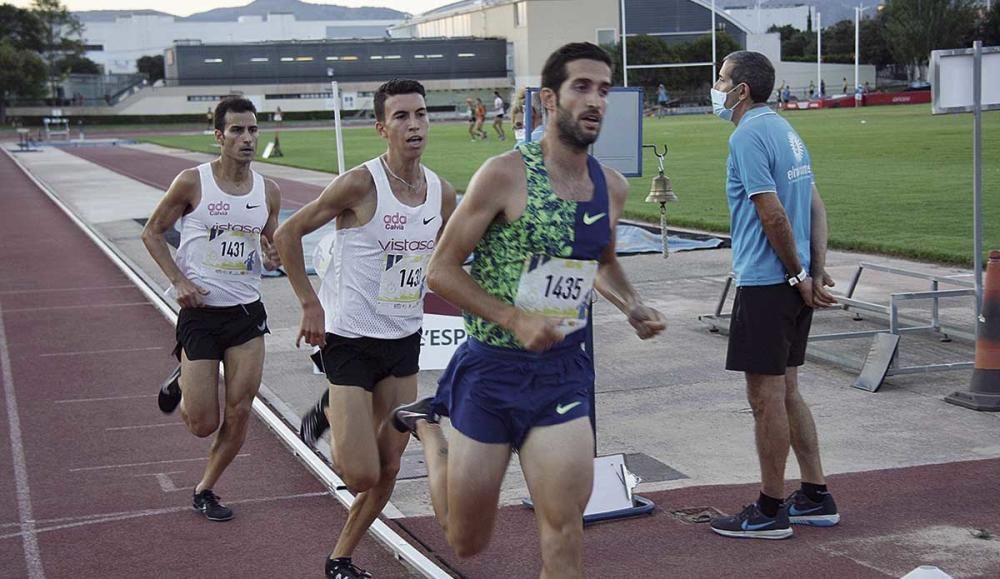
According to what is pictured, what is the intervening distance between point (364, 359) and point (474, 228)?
1453mm

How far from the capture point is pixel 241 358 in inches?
263

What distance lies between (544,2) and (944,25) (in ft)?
101

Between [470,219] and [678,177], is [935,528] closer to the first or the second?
[470,219]

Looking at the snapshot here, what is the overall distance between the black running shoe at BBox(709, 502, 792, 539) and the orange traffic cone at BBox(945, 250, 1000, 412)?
2852 mm

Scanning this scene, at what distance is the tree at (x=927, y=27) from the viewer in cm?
9406

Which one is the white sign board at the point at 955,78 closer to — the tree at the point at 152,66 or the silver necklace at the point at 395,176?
the silver necklace at the point at 395,176

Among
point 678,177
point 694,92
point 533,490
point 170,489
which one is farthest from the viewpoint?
point 694,92

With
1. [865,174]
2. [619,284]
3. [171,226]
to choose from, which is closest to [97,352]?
[171,226]

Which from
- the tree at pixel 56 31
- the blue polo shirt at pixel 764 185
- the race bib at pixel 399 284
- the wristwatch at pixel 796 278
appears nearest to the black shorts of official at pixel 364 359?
the race bib at pixel 399 284

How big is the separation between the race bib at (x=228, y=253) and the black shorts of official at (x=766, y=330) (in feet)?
8.72

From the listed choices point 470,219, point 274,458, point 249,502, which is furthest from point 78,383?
point 470,219

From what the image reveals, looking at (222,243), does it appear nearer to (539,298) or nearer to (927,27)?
(539,298)

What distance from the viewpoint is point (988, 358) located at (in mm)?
8227

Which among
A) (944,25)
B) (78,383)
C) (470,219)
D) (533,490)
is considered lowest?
(78,383)
